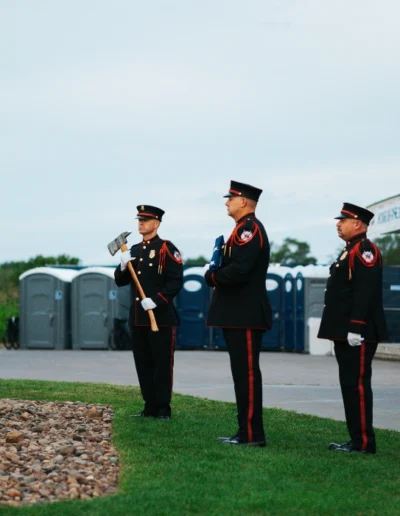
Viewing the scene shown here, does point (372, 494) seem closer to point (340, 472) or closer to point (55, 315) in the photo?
point (340, 472)

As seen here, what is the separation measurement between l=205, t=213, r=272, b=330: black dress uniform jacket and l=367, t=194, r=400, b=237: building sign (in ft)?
60.0

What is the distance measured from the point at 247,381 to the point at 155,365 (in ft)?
6.13

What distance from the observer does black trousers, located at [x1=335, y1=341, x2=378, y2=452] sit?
8258mm

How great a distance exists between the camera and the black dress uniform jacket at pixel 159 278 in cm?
1004

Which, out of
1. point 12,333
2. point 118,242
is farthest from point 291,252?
point 118,242

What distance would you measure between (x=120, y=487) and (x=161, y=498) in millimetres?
452

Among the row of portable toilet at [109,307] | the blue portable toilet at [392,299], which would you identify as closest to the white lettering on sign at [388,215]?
the blue portable toilet at [392,299]

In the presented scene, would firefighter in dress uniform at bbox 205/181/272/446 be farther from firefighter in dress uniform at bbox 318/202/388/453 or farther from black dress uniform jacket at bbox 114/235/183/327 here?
black dress uniform jacket at bbox 114/235/183/327

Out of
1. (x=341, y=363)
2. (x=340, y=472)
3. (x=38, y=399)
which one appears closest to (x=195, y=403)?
(x=38, y=399)

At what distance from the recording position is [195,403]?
12.0 metres

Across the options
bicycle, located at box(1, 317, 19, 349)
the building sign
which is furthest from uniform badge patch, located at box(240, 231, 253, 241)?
bicycle, located at box(1, 317, 19, 349)

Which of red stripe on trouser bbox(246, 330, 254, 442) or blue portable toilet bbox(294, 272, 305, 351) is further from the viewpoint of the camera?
blue portable toilet bbox(294, 272, 305, 351)

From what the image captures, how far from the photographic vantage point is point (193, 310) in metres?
28.6

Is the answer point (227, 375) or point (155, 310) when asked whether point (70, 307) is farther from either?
point (155, 310)
